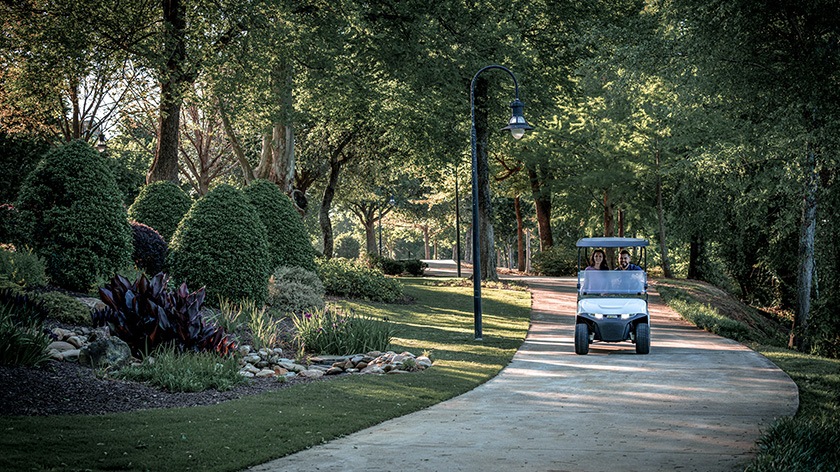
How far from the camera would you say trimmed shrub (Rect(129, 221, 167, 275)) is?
49.6ft

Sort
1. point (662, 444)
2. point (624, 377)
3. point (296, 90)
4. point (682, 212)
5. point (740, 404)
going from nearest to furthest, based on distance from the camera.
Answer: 1. point (662, 444)
2. point (740, 404)
3. point (624, 377)
4. point (296, 90)
5. point (682, 212)

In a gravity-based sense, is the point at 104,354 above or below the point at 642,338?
above

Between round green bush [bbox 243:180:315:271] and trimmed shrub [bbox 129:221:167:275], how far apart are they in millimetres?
3073

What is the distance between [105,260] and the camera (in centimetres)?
1242

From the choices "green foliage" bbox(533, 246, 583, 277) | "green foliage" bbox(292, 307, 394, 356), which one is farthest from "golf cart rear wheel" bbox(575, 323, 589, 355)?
"green foliage" bbox(533, 246, 583, 277)

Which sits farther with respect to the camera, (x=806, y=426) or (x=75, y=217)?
(x=75, y=217)

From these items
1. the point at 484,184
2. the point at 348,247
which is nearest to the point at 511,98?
the point at 484,184

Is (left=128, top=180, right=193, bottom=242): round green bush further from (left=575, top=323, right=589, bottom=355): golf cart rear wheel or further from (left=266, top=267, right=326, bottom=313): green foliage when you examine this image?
(left=575, top=323, right=589, bottom=355): golf cart rear wheel

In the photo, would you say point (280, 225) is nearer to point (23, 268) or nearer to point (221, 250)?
point (221, 250)

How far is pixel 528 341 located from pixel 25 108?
20.4 meters

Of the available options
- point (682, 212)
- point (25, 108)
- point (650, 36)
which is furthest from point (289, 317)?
point (682, 212)

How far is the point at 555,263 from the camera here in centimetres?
3766

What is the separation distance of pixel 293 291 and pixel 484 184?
40.8 ft

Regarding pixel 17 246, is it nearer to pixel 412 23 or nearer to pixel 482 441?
pixel 482 441
